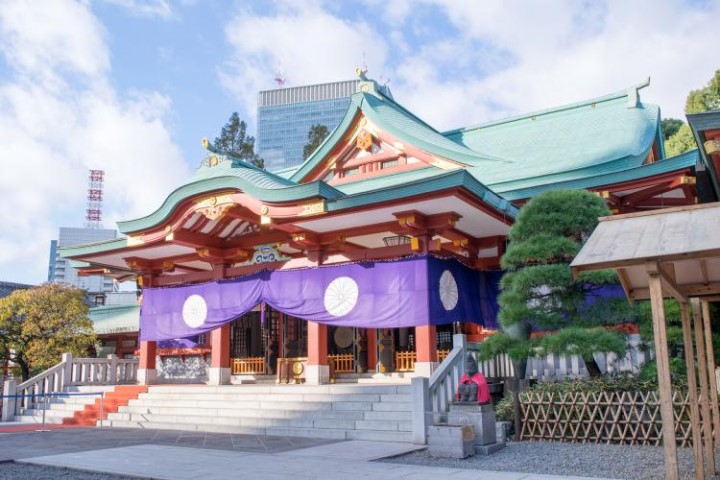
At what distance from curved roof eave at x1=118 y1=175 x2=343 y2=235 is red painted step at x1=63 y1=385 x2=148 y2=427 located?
414cm

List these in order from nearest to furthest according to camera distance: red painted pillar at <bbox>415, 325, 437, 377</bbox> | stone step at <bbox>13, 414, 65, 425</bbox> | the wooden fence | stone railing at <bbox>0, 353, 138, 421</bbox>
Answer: the wooden fence
red painted pillar at <bbox>415, 325, 437, 377</bbox>
stone step at <bbox>13, 414, 65, 425</bbox>
stone railing at <bbox>0, 353, 138, 421</bbox>

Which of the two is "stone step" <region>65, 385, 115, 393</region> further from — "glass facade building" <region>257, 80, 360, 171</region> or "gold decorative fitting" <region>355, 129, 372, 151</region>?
"glass facade building" <region>257, 80, 360, 171</region>

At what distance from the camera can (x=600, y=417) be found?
10070 millimetres

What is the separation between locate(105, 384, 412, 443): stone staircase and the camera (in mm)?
11914

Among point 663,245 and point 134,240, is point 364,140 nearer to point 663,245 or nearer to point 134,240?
point 134,240

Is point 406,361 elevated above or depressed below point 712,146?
below

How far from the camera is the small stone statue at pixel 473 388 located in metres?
9.93

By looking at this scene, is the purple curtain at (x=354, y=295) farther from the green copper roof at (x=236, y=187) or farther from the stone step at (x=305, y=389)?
the green copper roof at (x=236, y=187)

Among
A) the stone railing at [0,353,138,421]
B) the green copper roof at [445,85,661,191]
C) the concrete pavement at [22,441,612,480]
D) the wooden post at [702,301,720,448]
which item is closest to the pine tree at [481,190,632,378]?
the wooden post at [702,301,720,448]

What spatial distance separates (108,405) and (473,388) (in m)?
10.4

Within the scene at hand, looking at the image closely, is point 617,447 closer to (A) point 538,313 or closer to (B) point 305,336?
(A) point 538,313

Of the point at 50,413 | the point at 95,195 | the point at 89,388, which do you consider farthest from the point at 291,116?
the point at 50,413

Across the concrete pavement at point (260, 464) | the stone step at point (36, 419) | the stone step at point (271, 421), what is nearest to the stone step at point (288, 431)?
the stone step at point (271, 421)

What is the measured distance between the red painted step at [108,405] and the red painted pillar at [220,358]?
1.78m
